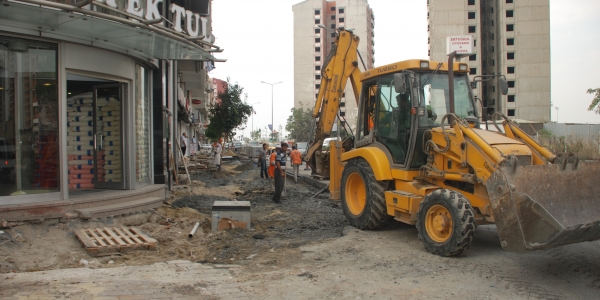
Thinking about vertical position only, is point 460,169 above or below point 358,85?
below

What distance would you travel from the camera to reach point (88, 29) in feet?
26.8

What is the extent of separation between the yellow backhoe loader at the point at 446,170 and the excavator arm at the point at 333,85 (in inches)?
1.3

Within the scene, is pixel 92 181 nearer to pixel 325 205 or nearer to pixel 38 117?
pixel 38 117

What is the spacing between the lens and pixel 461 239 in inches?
248

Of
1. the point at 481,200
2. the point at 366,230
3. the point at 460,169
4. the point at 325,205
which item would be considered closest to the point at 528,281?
the point at 481,200

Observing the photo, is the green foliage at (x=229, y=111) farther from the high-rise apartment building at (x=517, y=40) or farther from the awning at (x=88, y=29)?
the high-rise apartment building at (x=517, y=40)

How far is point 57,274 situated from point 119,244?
131 centimetres

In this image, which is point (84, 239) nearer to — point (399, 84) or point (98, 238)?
point (98, 238)

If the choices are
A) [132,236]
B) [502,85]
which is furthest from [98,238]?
[502,85]

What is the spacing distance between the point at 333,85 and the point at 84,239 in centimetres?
606

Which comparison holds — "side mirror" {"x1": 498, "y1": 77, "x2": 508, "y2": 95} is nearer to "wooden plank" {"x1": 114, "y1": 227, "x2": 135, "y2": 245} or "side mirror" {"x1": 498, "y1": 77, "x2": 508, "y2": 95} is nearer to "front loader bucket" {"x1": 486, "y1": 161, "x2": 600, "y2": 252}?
"front loader bucket" {"x1": 486, "y1": 161, "x2": 600, "y2": 252}

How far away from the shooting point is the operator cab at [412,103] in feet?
25.6

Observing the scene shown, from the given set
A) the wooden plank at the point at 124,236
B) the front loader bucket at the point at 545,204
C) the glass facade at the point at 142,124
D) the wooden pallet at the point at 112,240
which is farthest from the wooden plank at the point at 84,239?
the front loader bucket at the point at 545,204

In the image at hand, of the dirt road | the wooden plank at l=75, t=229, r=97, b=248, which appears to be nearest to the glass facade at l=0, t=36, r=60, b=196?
the dirt road
